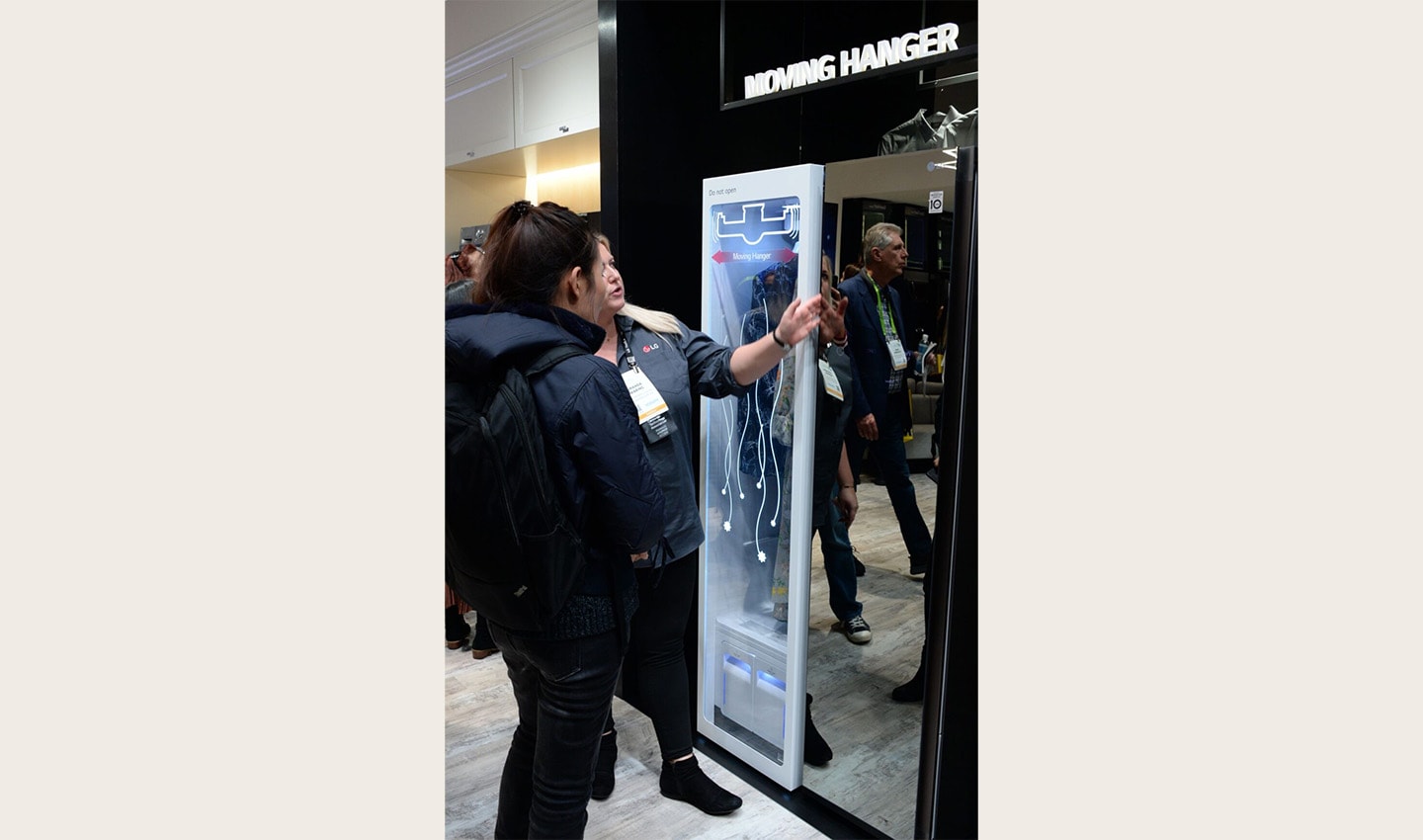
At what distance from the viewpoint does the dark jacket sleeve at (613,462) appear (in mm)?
1530

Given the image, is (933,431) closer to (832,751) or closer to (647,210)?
(832,751)

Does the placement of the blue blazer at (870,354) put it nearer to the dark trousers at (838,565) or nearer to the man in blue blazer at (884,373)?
the man in blue blazer at (884,373)

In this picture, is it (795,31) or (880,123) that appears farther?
(795,31)

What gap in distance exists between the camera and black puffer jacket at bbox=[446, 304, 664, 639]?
59.8 inches

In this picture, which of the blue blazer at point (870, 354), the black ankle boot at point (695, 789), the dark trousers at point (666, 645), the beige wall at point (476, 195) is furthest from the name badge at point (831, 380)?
the beige wall at point (476, 195)

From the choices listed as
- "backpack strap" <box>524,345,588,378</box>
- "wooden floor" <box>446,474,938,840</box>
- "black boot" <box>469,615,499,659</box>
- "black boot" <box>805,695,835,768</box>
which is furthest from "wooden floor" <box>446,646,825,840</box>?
"backpack strap" <box>524,345,588,378</box>

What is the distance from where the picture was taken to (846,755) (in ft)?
7.41

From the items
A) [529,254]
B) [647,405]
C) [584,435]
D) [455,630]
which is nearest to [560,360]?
[584,435]

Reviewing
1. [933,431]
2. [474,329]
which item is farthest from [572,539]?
[933,431]

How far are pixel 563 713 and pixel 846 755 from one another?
3.10ft

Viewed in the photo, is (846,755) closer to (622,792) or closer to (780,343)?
(622,792)

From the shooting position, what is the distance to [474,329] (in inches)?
60.1

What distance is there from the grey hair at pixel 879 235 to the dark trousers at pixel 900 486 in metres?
0.40

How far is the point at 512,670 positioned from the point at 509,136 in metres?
3.42
